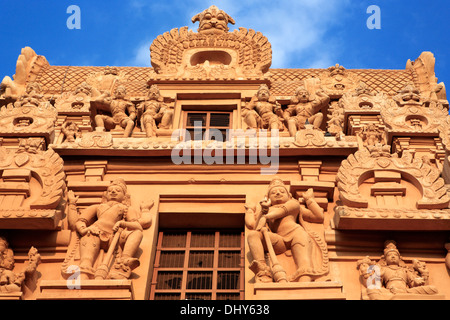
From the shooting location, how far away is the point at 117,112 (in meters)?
17.9

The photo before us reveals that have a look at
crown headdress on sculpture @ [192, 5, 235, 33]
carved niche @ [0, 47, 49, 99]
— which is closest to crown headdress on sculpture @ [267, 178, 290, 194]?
crown headdress on sculpture @ [192, 5, 235, 33]

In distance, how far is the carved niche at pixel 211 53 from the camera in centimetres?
1930

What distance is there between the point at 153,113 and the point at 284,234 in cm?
592

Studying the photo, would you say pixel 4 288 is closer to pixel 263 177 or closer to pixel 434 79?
pixel 263 177

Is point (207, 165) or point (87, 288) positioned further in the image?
point (207, 165)

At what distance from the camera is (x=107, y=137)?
49.5ft

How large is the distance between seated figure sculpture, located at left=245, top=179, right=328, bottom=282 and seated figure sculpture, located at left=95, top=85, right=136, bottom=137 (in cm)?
Answer: 525

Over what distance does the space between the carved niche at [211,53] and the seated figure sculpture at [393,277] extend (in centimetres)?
779

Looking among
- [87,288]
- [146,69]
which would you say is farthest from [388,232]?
[146,69]

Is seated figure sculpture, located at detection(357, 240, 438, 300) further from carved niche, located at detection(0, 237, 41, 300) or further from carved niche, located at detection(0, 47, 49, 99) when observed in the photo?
carved niche, located at detection(0, 47, 49, 99)

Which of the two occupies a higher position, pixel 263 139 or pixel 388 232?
pixel 263 139

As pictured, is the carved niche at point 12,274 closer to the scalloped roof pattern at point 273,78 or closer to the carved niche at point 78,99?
the carved niche at point 78,99

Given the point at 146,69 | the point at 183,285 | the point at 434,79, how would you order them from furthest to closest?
the point at 146,69
the point at 434,79
the point at 183,285

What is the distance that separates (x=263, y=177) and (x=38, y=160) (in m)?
4.36
